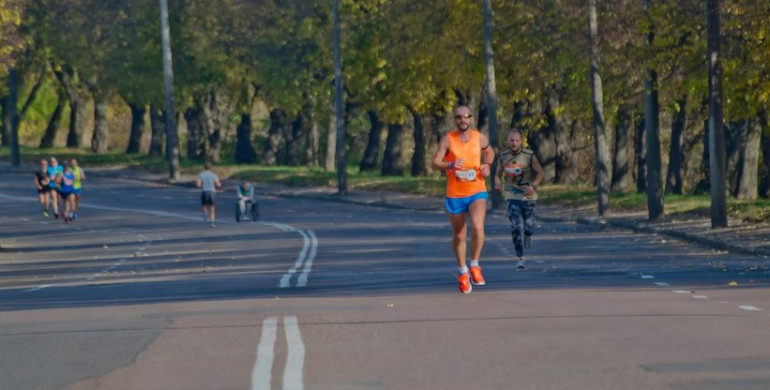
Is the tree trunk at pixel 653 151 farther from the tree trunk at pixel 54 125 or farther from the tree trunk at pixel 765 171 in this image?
the tree trunk at pixel 54 125

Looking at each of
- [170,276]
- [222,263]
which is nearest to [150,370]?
[170,276]

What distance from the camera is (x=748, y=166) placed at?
45500 millimetres

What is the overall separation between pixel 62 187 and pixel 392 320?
33.5 meters

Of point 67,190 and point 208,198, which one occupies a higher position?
point 67,190

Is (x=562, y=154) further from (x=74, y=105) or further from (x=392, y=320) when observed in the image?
(x=392, y=320)

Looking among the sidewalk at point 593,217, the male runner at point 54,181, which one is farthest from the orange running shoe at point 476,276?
the male runner at point 54,181

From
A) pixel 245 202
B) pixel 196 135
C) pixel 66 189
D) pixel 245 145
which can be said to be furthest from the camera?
pixel 196 135

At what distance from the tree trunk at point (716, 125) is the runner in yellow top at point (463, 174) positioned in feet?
47.0

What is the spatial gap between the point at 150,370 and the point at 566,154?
1771 inches

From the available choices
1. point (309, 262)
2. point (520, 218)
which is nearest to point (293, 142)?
point (309, 262)

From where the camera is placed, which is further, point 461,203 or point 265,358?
point 461,203

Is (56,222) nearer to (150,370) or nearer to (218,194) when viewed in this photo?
(218,194)

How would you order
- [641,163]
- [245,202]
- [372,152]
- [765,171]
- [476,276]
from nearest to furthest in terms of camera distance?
1. [476,276]
2. [245,202]
3. [765,171]
4. [641,163]
5. [372,152]

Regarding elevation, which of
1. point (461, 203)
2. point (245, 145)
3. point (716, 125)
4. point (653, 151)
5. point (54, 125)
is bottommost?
point (461, 203)
